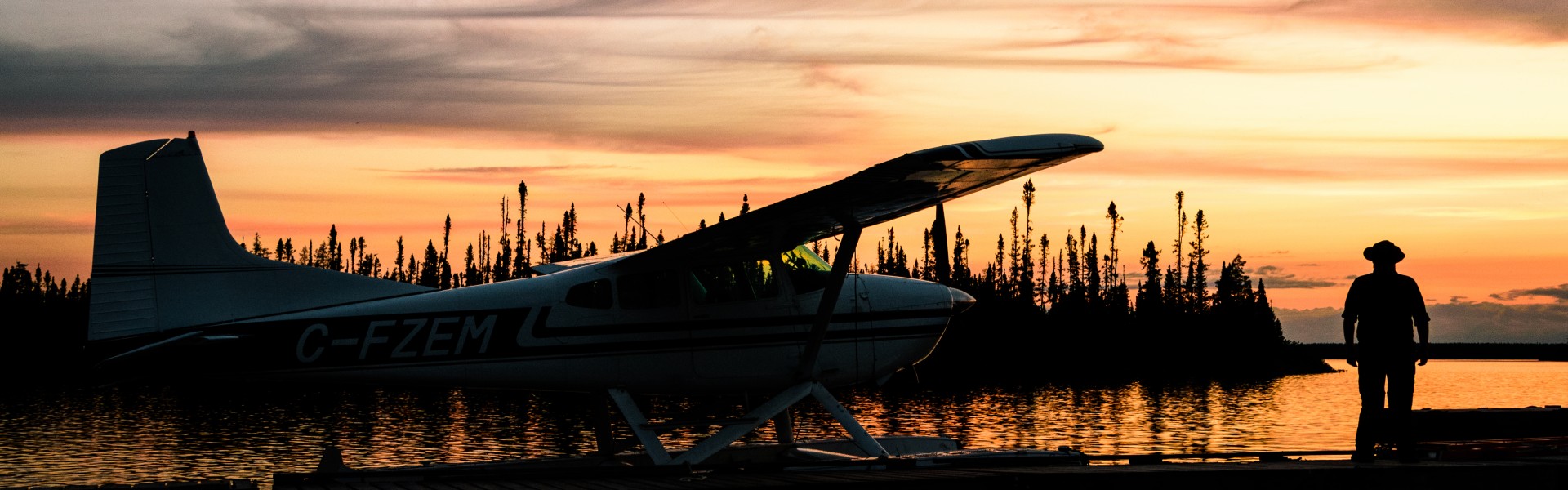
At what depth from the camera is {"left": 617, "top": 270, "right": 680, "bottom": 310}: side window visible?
11953mm

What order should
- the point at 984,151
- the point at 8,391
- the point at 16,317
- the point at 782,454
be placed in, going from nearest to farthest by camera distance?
the point at 984,151, the point at 782,454, the point at 8,391, the point at 16,317

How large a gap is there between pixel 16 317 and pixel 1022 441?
68.0 m

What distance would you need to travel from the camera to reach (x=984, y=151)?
914cm

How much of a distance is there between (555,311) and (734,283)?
5.46 feet

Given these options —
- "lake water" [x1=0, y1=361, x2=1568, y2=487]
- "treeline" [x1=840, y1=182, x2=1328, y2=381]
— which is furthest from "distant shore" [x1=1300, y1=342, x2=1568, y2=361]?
"lake water" [x1=0, y1=361, x2=1568, y2=487]

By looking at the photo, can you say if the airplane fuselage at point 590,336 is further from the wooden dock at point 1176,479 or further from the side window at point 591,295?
the wooden dock at point 1176,479

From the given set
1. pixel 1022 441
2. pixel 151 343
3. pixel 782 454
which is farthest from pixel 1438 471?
pixel 1022 441

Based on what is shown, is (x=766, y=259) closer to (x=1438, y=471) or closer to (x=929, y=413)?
(x=1438, y=471)

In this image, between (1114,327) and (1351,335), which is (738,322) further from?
(1114,327)

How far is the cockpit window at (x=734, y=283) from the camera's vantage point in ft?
39.7

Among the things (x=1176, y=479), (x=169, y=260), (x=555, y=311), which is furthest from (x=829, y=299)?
(x=169, y=260)

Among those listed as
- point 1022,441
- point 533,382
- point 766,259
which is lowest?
point 1022,441

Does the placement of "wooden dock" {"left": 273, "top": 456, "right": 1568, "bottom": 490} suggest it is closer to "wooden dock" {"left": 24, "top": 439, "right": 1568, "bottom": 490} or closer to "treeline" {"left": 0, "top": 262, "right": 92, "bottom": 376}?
"wooden dock" {"left": 24, "top": 439, "right": 1568, "bottom": 490}

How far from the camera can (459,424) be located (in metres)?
33.3
